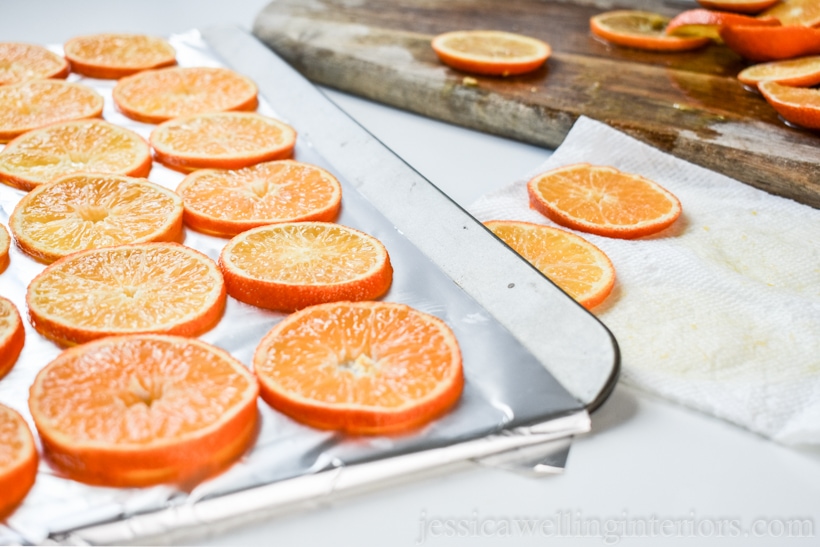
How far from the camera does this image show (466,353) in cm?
152

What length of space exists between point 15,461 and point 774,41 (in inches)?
99.4

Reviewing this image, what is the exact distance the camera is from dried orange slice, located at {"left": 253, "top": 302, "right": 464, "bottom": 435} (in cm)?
133

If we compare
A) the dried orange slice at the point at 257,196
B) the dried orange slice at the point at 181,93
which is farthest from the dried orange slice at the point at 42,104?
the dried orange slice at the point at 257,196

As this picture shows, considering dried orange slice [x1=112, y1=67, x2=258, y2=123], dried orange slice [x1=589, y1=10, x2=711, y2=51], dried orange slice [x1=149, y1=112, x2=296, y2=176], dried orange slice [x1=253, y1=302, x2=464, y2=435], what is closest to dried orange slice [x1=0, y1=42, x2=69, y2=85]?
dried orange slice [x1=112, y1=67, x2=258, y2=123]

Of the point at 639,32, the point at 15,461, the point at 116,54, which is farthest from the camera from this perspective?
the point at 639,32

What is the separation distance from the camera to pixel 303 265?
171 cm

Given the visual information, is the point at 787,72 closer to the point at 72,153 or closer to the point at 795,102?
the point at 795,102

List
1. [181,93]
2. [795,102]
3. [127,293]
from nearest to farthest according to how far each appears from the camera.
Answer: [127,293] < [795,102] < [181,93]

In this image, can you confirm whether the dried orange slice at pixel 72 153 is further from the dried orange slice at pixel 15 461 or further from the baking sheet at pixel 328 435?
the dried orange slice at pixel 15 461

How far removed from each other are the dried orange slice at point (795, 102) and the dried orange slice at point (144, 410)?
1.74 metres

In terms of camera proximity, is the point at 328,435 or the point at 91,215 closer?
the point at 328,435

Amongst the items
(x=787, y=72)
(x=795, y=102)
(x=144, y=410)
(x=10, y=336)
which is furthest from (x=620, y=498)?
(x=787, y=72)

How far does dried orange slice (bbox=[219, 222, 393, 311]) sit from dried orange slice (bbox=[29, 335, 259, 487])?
9.8 inches

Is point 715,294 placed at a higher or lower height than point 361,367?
lower
